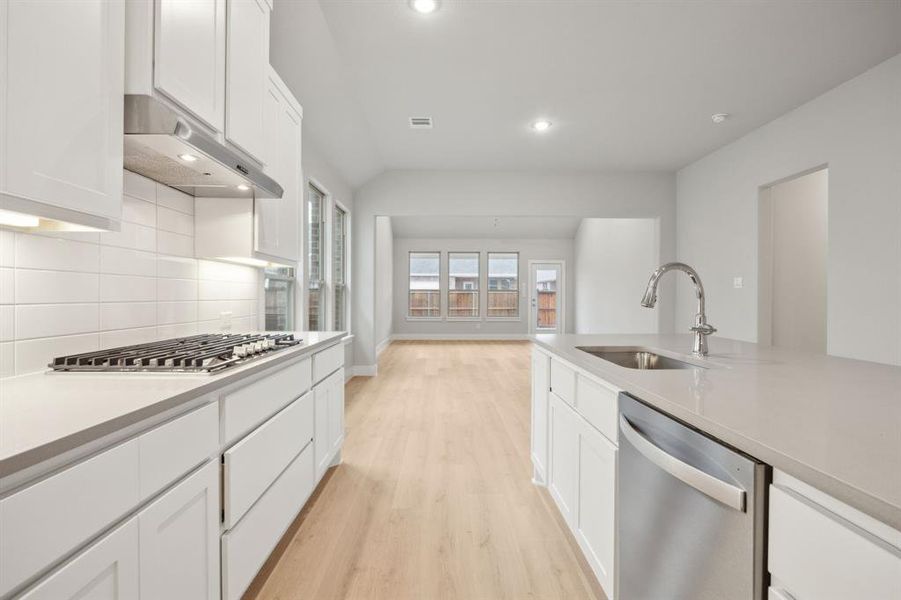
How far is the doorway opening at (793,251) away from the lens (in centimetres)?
412

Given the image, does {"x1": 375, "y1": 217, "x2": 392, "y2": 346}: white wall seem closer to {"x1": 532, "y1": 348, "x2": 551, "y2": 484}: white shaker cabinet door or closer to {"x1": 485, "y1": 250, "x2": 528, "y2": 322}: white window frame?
{"x1": 485, "y1": 250, "x2": 528, "y2": 322}: white window frame

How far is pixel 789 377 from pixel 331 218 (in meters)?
4.35

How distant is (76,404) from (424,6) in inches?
98.5

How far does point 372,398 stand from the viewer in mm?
4438

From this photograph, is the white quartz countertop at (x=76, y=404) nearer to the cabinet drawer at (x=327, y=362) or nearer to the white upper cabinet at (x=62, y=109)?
the white upper cabinet at (x=62, y=109)

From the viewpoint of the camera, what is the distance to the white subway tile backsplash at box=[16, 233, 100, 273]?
1237 millimetres

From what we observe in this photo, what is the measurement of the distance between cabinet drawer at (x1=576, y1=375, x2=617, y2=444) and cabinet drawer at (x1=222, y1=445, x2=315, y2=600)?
123 cm

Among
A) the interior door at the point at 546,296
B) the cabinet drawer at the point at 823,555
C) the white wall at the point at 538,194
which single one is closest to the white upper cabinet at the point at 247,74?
the cabinet drawer at the point at 823,555

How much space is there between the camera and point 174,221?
1926mm

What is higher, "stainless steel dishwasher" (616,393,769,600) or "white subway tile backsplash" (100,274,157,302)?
"white subway tile backsplash" (100,274,157,302)

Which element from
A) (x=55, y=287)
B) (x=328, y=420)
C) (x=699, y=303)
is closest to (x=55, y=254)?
(x=55, y=287)

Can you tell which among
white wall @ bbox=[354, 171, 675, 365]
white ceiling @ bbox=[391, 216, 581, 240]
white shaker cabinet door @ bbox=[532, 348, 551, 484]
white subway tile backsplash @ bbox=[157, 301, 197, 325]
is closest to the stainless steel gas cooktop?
white subway tile backsplash @ bbox=[157, 301, 197, 325]

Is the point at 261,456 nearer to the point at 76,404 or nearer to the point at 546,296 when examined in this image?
the point at 76,404

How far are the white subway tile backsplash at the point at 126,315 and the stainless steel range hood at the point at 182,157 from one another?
0.55m
